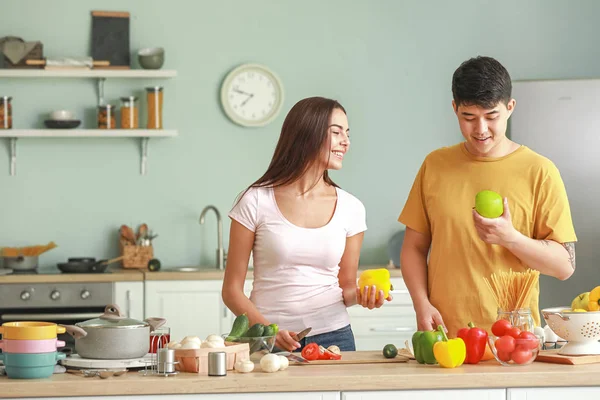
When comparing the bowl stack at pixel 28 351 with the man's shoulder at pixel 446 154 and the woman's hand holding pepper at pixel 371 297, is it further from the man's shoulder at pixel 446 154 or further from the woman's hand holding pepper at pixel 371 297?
the man's shoulder at pixel 446 154

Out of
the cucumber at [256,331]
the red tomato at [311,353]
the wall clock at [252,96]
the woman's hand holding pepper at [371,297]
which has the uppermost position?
the wall clock at [252,96]

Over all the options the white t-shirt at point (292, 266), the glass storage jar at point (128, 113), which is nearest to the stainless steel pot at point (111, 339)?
the white t-shirt at point (292, 266)

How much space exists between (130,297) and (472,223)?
244cm

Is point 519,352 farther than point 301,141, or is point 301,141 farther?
point 301,141

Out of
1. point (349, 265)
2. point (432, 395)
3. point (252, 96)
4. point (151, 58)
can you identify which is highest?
point (151, 58)

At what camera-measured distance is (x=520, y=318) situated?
89.7 inches

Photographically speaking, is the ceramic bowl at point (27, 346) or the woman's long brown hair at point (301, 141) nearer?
the ceramic bowl at point (27, 346)

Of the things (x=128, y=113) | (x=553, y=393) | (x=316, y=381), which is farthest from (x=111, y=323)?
(x=128, y=113)

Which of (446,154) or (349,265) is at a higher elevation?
(446,154)

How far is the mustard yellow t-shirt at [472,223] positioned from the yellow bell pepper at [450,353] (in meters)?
0.35

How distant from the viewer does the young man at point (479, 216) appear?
96.2 inches

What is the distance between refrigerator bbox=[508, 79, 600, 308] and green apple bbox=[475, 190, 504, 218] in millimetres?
2636

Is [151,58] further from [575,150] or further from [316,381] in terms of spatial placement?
[316,381]

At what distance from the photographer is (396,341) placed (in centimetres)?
472
